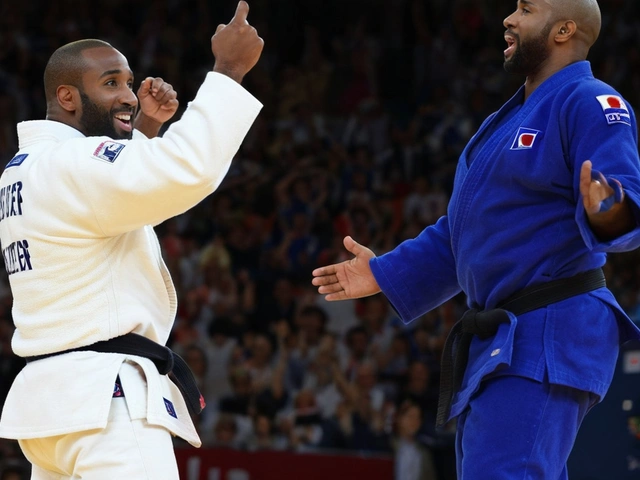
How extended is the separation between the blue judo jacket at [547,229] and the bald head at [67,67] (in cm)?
134

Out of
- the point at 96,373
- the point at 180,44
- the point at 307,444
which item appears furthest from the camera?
the point at 180,44

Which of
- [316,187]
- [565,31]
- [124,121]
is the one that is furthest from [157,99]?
[316,187]

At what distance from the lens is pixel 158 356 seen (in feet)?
10.7

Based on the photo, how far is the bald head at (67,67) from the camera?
344cm

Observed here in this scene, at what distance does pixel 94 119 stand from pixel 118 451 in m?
1.13

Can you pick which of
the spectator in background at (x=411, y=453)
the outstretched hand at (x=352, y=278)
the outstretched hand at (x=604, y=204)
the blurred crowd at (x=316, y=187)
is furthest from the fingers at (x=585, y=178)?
the spectator in background at (x=411, y=453)

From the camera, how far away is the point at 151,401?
3115 mm

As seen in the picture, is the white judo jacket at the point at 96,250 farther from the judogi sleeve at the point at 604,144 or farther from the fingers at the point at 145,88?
the judogi sleeve at the point at 604,144

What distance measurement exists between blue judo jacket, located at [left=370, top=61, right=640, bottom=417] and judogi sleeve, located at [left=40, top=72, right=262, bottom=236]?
2.66ft

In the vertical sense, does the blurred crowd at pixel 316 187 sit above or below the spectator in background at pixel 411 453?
above

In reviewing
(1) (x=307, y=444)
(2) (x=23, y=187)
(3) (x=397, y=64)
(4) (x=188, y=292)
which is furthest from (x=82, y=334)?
(3) (x=397, y=64)

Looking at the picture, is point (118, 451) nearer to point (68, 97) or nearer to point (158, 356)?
point (158, 356)

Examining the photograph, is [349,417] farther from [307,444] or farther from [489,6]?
[489,6]

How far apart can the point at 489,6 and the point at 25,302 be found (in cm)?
973
